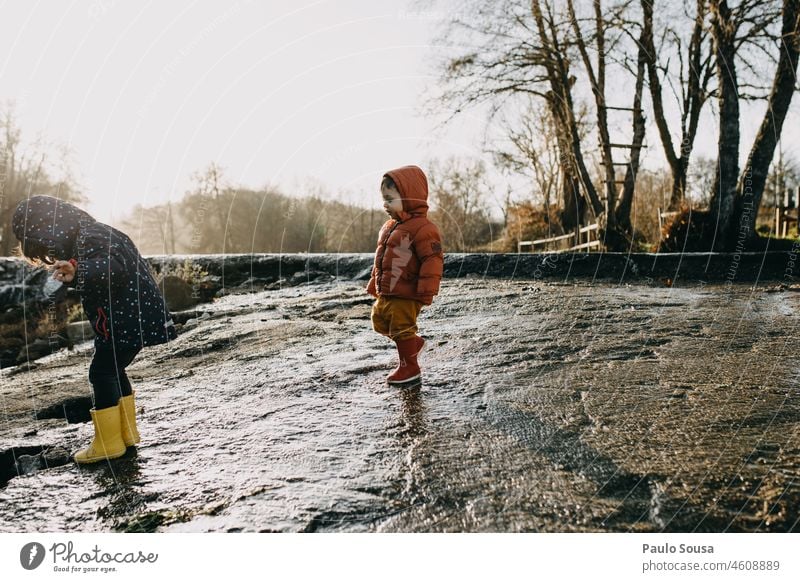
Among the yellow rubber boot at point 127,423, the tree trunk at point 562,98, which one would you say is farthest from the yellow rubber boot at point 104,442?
the tree trunk at point 562,98

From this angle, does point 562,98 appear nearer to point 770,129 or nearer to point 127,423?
point 770,129

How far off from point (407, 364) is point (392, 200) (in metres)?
0.97

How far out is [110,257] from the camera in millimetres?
2748

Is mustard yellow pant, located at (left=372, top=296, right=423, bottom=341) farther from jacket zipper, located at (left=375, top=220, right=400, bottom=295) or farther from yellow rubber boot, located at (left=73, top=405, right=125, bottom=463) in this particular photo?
yellow rubber boot, located at (left=73, top=405, right=125, bottom=463)

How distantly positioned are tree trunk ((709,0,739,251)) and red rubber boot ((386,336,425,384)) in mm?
8375

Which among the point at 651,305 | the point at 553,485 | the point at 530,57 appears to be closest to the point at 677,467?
the point at 553,485

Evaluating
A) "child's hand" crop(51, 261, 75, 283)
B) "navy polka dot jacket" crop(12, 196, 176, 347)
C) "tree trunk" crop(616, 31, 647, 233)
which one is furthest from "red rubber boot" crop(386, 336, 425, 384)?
"tree trunk" crop(616, 31, 647, 233)

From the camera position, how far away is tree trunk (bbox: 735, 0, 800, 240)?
30.2 feet

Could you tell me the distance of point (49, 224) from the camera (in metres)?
2.73

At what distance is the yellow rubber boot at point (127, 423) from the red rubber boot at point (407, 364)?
1378 millimetres

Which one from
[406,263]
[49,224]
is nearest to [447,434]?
[406,263]

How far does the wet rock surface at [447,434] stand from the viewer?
193cm

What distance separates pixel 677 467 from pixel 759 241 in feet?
30.2
